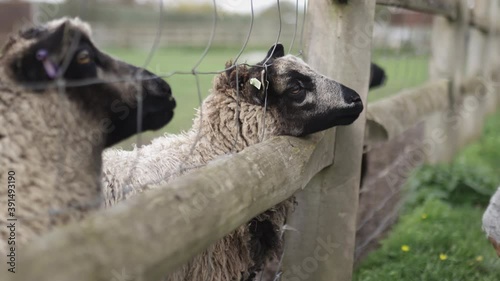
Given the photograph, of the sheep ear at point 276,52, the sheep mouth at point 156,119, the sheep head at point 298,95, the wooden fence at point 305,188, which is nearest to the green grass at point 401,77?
the wooden fence at point 305,188

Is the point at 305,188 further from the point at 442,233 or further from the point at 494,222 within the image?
the point at 442,233

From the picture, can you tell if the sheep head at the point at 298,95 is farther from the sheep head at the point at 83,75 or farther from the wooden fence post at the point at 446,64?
the wooden fence post at the point at 446,64

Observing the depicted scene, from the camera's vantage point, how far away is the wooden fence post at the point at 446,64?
555 centimetres

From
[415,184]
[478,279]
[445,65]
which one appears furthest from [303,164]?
[445,65]

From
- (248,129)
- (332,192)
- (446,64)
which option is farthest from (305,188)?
(446,64)

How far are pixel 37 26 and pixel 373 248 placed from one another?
2.89 m

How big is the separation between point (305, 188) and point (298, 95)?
47 cm

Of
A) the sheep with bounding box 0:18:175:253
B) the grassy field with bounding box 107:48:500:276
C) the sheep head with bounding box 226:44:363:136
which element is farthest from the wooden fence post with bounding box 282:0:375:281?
the sheep with bounding box 0:18:175:253

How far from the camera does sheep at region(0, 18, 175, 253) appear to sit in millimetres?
1613

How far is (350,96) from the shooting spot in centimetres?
261

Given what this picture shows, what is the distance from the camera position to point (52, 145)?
5.53 feet

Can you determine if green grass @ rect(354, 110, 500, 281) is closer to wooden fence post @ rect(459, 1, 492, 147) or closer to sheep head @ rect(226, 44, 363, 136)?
wooden fence post @ rect(459, 1, 492, 147)

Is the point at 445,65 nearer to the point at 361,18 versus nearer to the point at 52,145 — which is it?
the point at 361,18

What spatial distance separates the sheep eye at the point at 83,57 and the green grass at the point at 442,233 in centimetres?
216
